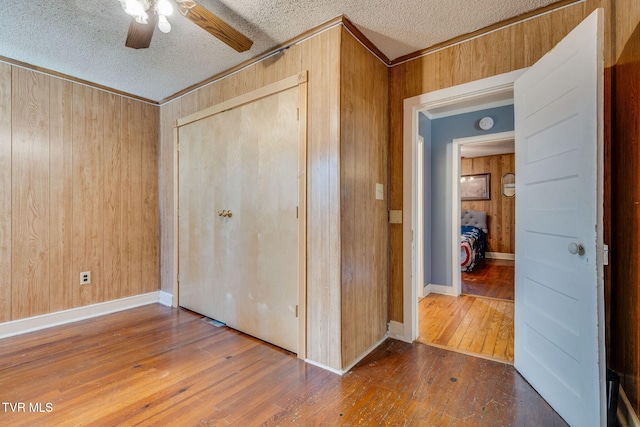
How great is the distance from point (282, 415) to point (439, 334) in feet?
5.24

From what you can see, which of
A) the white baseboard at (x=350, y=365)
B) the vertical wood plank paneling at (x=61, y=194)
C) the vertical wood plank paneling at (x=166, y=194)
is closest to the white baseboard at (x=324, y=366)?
the white baseboard at (x=350, y=365)

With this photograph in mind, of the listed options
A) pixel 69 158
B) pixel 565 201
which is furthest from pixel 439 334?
pixel 69 158

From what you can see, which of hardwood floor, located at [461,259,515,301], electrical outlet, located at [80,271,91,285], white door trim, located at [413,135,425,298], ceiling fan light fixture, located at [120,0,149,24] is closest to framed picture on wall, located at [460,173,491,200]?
hardwood floor, located at [461,259,515,301]

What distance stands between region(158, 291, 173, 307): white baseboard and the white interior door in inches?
131

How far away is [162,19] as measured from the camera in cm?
148

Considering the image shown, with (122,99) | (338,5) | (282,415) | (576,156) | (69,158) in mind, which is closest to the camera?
(576,156)

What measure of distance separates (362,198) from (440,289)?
92.0 inches

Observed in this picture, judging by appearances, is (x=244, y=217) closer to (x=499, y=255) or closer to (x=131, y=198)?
(x=131, y=198)

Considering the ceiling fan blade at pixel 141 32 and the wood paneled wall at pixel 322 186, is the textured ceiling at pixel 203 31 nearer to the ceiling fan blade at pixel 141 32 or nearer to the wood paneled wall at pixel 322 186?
the wood paneled wall at pixel 322 186

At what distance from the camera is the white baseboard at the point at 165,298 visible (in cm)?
328

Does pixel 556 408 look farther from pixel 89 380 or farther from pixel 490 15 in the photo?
pixel 89 380

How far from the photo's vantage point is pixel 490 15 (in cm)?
188

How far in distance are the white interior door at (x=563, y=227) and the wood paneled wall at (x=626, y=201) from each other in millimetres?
252

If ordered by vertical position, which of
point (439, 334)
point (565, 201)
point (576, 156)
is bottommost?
point (439, 334)
